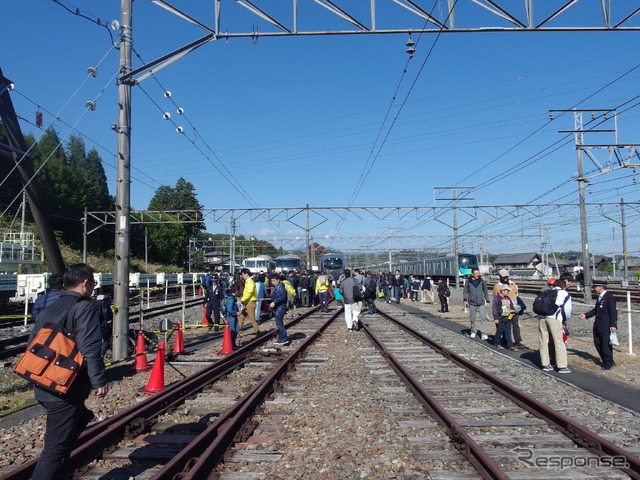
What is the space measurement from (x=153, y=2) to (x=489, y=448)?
873cm

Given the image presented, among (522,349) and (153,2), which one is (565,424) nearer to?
(522,349)

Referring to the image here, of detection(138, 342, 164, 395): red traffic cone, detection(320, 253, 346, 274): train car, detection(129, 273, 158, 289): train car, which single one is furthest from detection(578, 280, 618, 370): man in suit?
detection(320, 253, 346, 274): train car

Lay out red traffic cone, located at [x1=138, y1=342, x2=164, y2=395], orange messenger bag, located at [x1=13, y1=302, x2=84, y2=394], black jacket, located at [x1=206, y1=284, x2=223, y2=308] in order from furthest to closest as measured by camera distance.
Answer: black jacket, located at [x1=206, y1=284, x2=223, y2=308] < red traffic cone, located at [x1=138, y1=342, x2=164, y2=395] < orange messenger bag, located at [x1=13, y1=302, x2=84, y2=394]

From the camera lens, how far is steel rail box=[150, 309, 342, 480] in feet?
12.9

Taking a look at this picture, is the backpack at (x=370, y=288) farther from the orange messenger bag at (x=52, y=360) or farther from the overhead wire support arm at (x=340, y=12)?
the orange messenger bag at (x=52, y=360)

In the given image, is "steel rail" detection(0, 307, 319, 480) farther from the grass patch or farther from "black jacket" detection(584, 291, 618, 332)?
"black jacket" detection(584, 291, 618, 332)

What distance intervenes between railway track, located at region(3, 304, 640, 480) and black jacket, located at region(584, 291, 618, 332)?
8.22ft

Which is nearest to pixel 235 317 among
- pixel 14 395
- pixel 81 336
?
pixel 14 395

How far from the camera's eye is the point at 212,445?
14.4 feet

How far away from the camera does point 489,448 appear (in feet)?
15.3

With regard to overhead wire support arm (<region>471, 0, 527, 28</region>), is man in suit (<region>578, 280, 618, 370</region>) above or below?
below

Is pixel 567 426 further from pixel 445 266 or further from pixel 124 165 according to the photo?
pixel 445 266

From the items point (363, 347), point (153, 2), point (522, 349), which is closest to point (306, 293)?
point (363, 347)

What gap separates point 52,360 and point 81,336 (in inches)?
9.3
